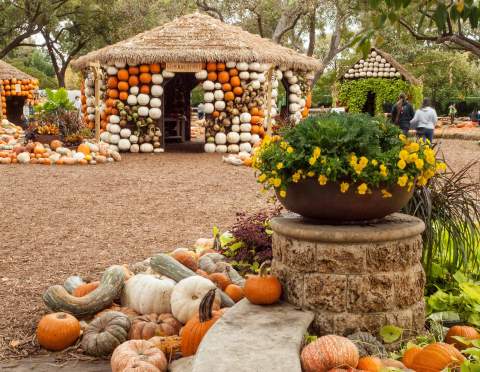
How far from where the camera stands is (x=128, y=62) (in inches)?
670

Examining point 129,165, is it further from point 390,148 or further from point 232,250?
point 390,148

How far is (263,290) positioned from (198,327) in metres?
0.48

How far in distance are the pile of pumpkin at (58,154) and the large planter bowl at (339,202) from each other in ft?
40.9

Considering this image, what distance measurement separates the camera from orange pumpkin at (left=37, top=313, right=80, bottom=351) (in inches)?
161

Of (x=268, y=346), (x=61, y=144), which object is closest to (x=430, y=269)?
(x=268, y=346)

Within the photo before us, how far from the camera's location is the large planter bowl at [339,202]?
364cm

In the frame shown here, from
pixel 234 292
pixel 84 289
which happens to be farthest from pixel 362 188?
pixel 84 289

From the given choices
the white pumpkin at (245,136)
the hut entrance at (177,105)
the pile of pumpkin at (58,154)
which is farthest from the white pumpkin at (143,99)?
the hut entrance at (177,105)

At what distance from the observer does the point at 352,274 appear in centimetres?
361

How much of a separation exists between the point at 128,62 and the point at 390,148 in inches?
556

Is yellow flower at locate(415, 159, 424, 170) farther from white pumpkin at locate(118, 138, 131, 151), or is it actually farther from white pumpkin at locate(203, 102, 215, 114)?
white pumpkin at locate(118, 138, 131, 151)

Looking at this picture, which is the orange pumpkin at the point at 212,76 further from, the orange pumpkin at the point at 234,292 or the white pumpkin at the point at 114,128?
the orange pumpkin at the point at 234,292

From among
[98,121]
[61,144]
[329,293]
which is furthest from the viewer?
[98,121]

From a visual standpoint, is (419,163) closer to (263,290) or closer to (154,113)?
(263,290)
